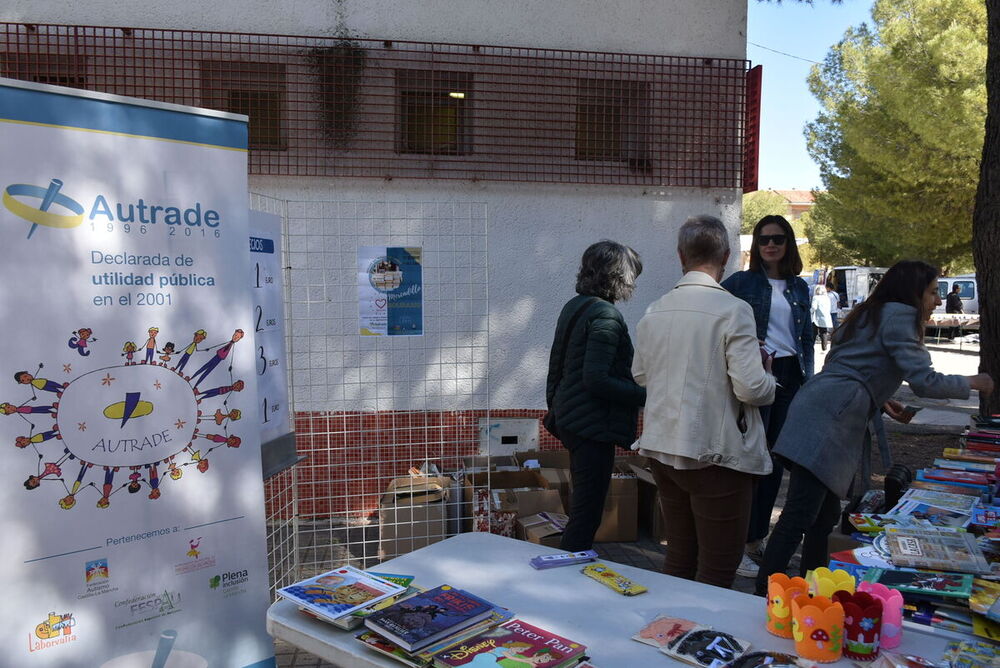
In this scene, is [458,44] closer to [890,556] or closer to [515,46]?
[515,46]

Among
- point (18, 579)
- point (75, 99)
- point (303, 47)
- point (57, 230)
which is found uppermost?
point (303, 47)

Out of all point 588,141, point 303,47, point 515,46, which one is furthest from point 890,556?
point 303,47

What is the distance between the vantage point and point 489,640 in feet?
5.41

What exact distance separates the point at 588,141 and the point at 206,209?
338 centimetres

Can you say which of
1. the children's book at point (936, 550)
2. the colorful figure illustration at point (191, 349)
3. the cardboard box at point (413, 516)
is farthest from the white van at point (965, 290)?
the colorful figure illustration at point (191, 349)

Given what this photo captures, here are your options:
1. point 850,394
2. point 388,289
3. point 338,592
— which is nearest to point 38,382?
point 338,592

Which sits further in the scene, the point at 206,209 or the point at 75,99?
the point at 206,209

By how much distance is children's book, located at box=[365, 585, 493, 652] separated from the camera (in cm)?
161

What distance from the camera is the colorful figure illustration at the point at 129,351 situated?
236cm

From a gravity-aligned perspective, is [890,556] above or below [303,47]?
below

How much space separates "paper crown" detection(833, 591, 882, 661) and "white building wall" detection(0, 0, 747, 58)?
4491 mm

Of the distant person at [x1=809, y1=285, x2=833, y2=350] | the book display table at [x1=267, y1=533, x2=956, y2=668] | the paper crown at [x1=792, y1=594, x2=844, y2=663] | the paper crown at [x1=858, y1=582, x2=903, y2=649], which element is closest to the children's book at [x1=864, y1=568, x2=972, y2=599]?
the book display table at [x1=267, y1=533, x2=956, y2=668]

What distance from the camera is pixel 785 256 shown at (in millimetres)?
3873

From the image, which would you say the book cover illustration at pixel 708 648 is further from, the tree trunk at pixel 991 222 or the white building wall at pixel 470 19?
the white building wall at pixel 470 19
